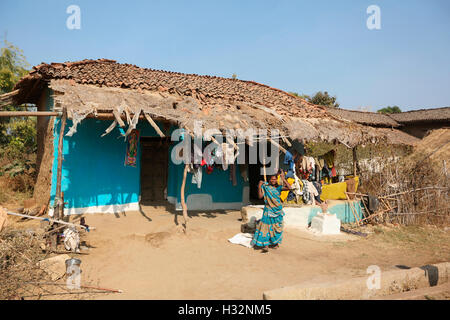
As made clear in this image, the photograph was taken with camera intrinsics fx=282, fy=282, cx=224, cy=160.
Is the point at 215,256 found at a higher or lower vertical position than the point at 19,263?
lower

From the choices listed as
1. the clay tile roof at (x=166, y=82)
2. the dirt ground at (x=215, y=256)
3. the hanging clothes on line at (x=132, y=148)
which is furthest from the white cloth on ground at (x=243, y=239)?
the clay tile roof at (x=166, y=82)

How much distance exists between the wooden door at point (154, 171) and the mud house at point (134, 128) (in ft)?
0.11

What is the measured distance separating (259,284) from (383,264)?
2.91m

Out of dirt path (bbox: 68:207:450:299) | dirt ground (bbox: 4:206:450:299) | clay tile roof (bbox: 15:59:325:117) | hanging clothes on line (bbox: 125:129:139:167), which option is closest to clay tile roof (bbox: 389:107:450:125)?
clay tile roof (bbox: 15:59:325:117)

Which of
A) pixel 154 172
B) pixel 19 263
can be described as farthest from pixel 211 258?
pixel 154 172

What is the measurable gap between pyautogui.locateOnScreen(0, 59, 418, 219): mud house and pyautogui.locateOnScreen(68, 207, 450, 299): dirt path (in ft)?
3.34

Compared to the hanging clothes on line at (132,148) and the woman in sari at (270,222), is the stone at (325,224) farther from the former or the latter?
the hanging clothes on line at (132,148)

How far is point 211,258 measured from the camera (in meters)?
5.61

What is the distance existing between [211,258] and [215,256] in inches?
5.4

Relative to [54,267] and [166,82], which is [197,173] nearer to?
[54,267]

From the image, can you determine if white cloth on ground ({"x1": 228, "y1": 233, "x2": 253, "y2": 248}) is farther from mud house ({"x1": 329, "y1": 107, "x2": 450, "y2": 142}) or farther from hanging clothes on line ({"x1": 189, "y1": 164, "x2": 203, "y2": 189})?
mud house ({"x1": 329, "y1": 107, "x2": 450, "y2": 142})

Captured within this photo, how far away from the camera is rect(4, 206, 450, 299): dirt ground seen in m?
4.38

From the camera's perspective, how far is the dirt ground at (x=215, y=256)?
438 centimetres
